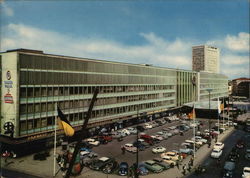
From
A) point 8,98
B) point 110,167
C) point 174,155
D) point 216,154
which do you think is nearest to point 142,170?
point 110,167

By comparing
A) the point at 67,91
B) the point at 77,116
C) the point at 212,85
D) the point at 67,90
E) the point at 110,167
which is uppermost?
the point at 212,85

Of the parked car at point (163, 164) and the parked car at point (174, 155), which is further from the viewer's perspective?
the parked car at point (174, 155)

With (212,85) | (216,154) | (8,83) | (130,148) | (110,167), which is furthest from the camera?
(212,85)

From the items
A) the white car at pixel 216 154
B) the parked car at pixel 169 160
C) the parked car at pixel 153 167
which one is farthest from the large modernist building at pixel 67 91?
the white car at pixel 216 154

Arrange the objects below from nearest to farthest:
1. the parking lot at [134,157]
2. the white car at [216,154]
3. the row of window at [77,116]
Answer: the parking lot at [134,157] < the row of window at [77,116] < the white car at [216,154]

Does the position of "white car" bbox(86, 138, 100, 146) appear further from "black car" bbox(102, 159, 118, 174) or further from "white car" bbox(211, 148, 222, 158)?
"white car" bbox(211, 148, 222, 158)

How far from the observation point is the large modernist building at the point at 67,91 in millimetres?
45406

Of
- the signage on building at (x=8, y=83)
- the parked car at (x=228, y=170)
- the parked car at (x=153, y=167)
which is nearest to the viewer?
the parked car at (x=228, y=170)

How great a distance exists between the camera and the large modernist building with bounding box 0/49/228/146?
45406 mm

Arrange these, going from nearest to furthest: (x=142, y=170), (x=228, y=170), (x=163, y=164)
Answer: (x=228, y=170), (x=142, y=170), (x=163, y=164)

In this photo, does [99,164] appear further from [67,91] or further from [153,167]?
[67,91]

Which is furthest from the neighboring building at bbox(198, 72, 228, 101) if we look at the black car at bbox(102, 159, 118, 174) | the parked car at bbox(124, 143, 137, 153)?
the black car at bbox(102, 159, 118, 174)

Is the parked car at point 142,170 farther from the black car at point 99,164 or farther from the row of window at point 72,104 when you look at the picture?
the row of window at point 72,104

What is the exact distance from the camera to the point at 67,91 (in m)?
55.5
